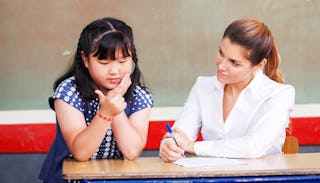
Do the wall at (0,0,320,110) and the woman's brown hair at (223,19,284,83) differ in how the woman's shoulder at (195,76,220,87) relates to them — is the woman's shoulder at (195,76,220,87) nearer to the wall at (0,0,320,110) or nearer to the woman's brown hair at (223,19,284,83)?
the woman's brown hair at (223,19,284,83)

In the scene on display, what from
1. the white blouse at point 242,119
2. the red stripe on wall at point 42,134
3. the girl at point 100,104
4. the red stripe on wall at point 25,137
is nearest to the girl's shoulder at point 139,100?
the girl at point 100,104

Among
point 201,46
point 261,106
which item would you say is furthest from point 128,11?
point 261,106

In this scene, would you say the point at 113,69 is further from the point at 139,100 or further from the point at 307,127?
the point at 307,127

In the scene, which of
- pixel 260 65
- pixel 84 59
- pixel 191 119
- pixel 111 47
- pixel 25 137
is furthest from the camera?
pixel 25 137

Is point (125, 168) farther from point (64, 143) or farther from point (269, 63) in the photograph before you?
point (269, 63)

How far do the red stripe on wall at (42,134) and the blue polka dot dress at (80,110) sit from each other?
1465mm

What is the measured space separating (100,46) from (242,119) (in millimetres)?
810

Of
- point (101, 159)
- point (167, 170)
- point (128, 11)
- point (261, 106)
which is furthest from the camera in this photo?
point (128, 11)

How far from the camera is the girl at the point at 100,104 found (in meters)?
3.33

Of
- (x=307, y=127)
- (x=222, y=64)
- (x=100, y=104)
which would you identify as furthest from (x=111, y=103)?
(x=307, y=127)

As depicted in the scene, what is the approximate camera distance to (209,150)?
3.53m

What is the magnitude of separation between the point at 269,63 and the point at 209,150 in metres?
0.62

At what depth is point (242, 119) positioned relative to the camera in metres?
3.78

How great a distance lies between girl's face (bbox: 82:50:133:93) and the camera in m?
3.41
